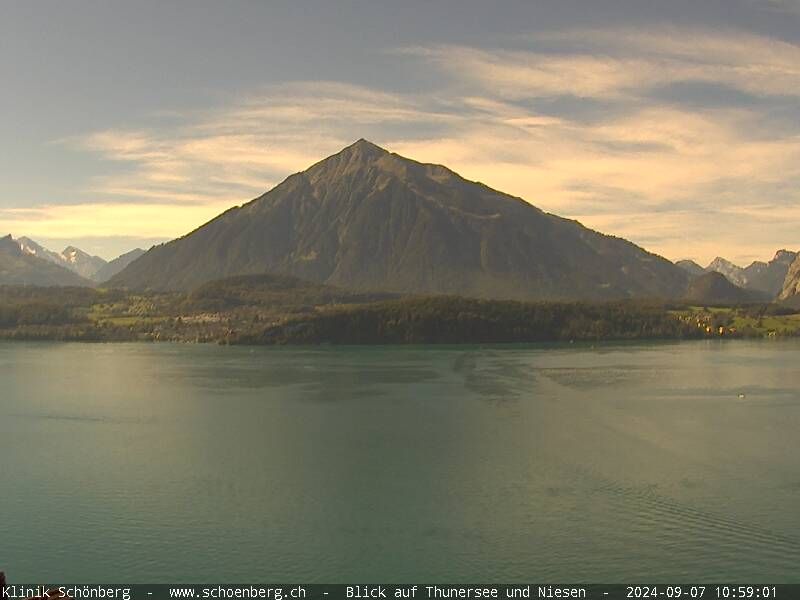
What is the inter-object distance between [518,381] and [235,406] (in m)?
33.7

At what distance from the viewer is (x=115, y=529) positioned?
36156mm

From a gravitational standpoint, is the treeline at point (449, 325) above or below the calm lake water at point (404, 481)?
above

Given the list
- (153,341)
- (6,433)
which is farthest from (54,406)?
(153,341)

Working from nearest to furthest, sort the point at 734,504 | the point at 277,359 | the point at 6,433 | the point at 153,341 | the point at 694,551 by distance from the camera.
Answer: the point at 694,551, the point at 734,504, the point at 6,433, the point at 277,359, the point at 153,341

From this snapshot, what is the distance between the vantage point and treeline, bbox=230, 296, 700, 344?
16350 centimetres

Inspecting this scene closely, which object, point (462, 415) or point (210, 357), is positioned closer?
point (462, 415)

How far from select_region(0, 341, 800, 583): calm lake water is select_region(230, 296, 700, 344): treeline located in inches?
2722

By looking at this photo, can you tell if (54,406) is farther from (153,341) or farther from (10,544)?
(153,341)

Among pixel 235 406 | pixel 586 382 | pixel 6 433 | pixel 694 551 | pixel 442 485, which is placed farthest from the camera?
pixel 586 382

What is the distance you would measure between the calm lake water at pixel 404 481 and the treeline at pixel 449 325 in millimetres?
69145

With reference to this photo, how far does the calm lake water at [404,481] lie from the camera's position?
32188mm

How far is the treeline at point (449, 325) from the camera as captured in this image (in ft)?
536

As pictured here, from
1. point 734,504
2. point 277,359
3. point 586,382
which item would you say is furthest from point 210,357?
point 734,504

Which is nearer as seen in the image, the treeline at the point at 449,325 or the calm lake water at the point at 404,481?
the calm lake water at the point at 404,481
